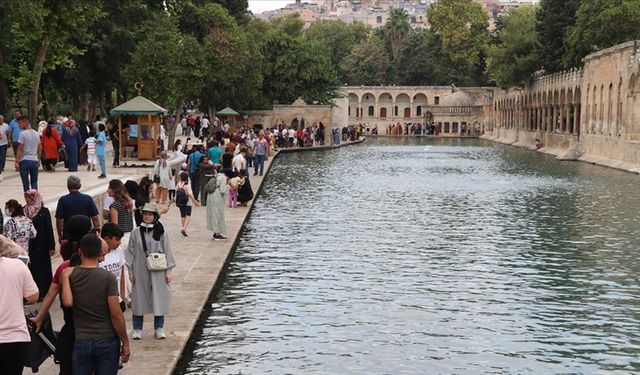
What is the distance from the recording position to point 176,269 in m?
13.1

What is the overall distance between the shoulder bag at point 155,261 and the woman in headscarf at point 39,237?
1.65 metres

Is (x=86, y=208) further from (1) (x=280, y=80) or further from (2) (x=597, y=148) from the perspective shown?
(1) (x=280, y=80)

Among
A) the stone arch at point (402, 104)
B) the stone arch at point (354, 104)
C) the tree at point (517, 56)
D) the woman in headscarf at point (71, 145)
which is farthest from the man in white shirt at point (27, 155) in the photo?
the stone arch at point (402, 104)

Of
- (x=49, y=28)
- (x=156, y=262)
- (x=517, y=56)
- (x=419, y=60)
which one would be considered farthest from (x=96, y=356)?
(x=419, y=60)

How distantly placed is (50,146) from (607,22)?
124ft

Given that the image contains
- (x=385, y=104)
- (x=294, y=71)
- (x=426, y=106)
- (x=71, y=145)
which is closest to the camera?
(x=71, y=145)

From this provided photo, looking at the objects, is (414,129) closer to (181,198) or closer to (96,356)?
(181,198)

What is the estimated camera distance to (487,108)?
92125mm

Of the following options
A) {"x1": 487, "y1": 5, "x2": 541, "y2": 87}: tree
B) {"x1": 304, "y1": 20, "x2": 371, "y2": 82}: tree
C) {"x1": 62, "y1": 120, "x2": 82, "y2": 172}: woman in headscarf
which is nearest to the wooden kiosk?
{"x1": 62, "y1": 120, "x2": 82, "y2": 172}: woman in headscarf

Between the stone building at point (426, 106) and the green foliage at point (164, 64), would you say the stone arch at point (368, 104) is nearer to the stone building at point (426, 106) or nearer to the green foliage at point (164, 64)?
the stone building at point (426, 106)

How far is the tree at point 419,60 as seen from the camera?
110250mm

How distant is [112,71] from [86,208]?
2561 centimetres

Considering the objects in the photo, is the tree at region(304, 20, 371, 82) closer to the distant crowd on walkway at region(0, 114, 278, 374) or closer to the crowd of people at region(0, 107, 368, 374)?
the crowd of people at region(0, 107, 368, 374)

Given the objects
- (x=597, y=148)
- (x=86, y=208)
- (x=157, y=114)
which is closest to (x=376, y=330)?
(x=86, y=208)
